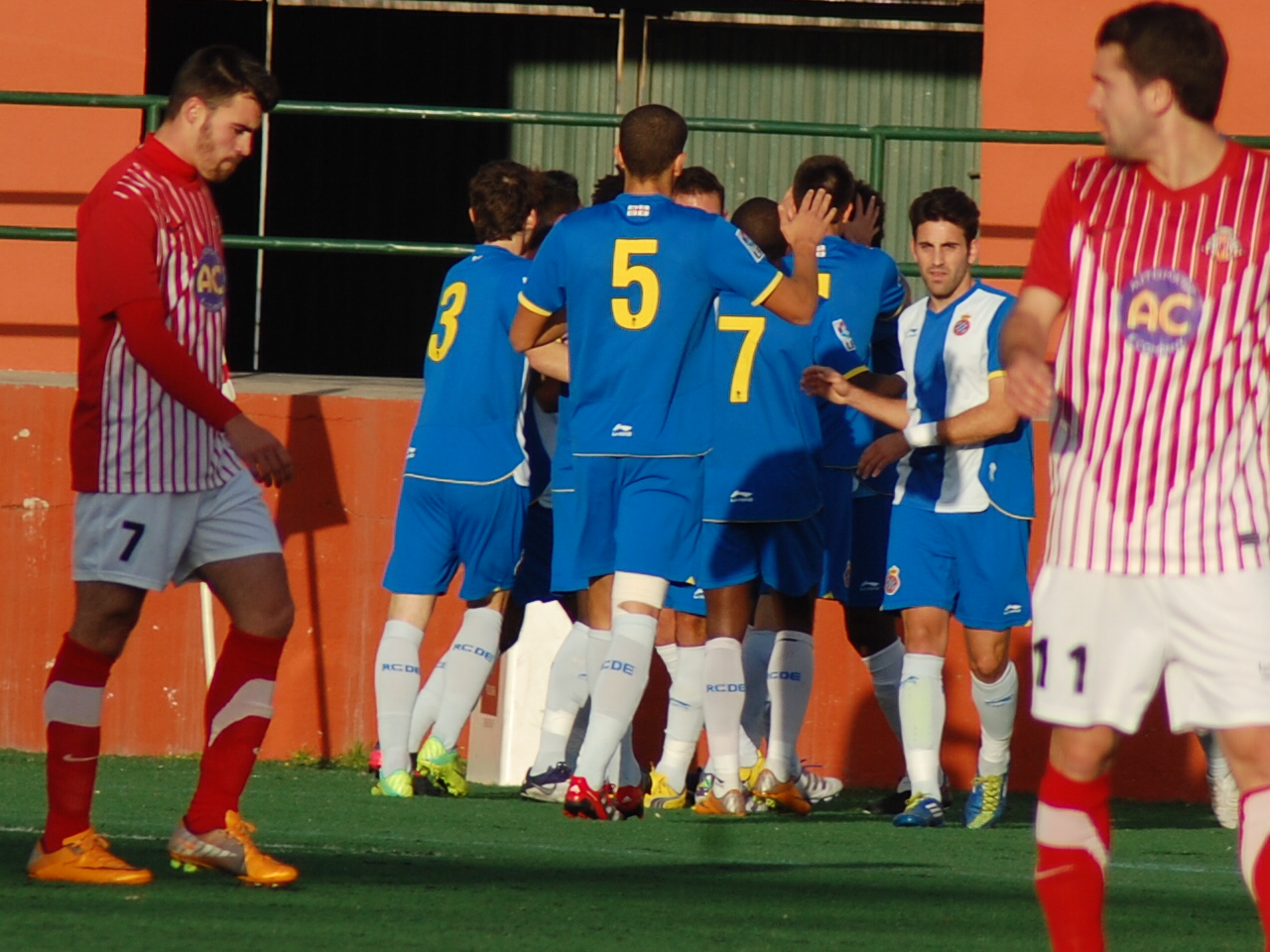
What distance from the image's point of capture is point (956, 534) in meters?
7.14

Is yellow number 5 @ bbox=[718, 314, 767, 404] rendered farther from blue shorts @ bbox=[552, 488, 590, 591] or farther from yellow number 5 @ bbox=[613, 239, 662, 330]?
yellow number 5 @ bbox=[613, 239, 662, 330]

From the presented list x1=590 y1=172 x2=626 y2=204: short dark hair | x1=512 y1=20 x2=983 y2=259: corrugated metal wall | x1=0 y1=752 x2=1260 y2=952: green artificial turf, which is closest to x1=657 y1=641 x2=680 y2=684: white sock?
x1=0 y1=752 x2=1260 y2=952: green artificial turf

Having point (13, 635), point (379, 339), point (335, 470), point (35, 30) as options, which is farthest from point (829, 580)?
point (379, 339)

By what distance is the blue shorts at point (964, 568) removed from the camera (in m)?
7.09

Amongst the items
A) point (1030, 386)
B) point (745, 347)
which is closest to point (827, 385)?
point (745, 347)

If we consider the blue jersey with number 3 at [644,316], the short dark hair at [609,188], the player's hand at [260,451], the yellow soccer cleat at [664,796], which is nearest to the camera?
the player's hand at [260,451]

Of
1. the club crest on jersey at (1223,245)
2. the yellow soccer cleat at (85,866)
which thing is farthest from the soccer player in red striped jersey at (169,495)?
the club crest on jersey at (1223,245)

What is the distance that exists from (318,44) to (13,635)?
599cm

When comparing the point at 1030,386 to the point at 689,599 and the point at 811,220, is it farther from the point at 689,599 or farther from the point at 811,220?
the point at 689,599

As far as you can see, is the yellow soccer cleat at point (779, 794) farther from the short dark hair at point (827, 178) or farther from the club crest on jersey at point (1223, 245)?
the club crest on jersey at point (1223, 245)

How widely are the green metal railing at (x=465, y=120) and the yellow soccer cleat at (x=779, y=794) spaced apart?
2431 millimetres

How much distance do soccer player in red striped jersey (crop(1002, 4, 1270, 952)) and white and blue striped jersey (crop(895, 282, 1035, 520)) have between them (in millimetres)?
3237

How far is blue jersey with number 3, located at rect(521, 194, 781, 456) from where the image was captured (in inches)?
261

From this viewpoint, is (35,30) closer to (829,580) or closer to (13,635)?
(13,635)
